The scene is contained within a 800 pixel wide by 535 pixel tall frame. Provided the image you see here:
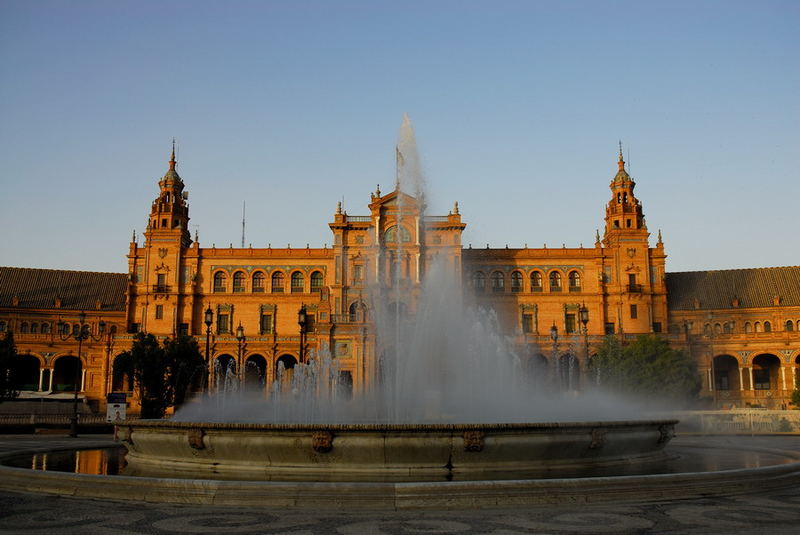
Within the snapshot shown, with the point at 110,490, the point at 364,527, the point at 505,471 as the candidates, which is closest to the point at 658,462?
the point at 505,471

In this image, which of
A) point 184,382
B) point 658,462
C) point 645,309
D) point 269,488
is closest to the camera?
point 269,488

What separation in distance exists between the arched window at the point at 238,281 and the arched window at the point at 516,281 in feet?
87.1

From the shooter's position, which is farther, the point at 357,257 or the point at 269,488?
the point at 357,257

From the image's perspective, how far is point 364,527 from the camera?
10250 mm

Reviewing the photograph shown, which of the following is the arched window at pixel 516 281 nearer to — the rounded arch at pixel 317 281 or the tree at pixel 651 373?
the rounded arch at pixel 317 281

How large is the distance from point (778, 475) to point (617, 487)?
382 cm

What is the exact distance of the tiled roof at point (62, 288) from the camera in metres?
77.2

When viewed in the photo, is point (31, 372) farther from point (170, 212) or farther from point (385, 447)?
point (385, 447)

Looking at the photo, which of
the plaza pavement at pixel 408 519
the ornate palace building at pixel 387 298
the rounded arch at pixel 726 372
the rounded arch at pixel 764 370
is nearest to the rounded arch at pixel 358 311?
the ornate palace building at pixel 387 298

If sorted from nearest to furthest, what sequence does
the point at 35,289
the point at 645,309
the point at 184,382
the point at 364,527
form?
1. the point at 364,527
2. the point at 184,382
3. the point at 645,309
4. the point at 35,289

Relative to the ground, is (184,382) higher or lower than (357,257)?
lower

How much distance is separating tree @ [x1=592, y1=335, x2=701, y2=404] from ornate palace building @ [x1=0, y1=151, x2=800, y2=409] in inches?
459

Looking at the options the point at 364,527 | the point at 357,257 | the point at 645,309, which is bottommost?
the point at 364,527

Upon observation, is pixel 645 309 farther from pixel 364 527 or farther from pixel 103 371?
pixel 364 527
